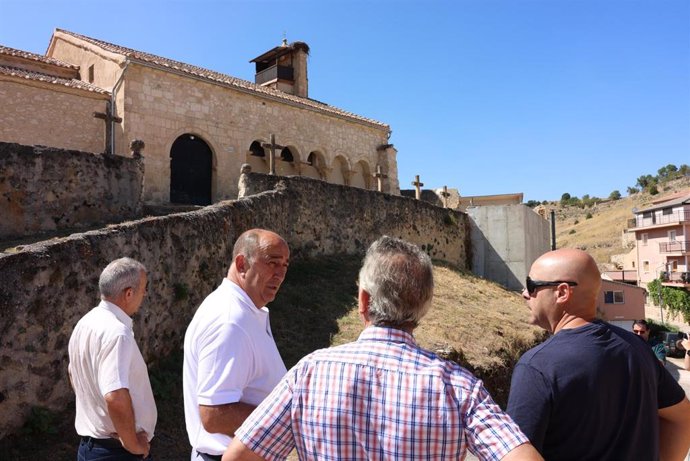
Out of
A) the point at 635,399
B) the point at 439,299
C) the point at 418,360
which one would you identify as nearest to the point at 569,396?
the point at 635,399

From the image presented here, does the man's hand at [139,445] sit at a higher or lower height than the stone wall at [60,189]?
lower

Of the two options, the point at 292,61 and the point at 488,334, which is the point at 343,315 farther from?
the point at 292,61

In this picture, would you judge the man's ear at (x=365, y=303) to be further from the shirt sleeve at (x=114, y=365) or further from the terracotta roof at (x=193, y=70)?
the terracotta roof at (x=193, y=70)

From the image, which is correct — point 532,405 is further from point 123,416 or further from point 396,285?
point 123,416

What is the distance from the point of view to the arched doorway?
1686 cm

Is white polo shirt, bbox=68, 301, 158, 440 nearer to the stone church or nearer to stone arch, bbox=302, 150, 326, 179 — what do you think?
the stone church

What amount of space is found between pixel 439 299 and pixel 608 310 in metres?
24.6

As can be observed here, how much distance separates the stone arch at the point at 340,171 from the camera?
22.7m

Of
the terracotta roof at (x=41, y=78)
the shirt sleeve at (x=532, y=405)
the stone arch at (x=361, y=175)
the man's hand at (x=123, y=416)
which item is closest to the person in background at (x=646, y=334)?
the shirt sleeve at (x=532, y=405)

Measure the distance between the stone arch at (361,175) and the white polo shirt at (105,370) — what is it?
2032 centimetres

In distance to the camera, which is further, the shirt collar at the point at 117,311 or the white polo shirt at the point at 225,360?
the shirt collar at the point at 117,311

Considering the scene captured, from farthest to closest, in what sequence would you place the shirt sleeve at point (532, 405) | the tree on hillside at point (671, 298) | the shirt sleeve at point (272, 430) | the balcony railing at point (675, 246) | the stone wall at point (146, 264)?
the balcony railing at point (675, 246) → the tree on hillside at point (671, 298) → the stone wall at point (146, 264) → the shirt sleeve at point (532, 405) → the shirt sleeve at point (272, 430)

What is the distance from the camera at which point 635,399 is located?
225cm

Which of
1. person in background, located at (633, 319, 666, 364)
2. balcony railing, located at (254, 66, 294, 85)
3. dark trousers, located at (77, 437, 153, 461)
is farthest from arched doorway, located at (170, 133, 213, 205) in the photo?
dark trousers, located at (77, 437, 153, 461)
